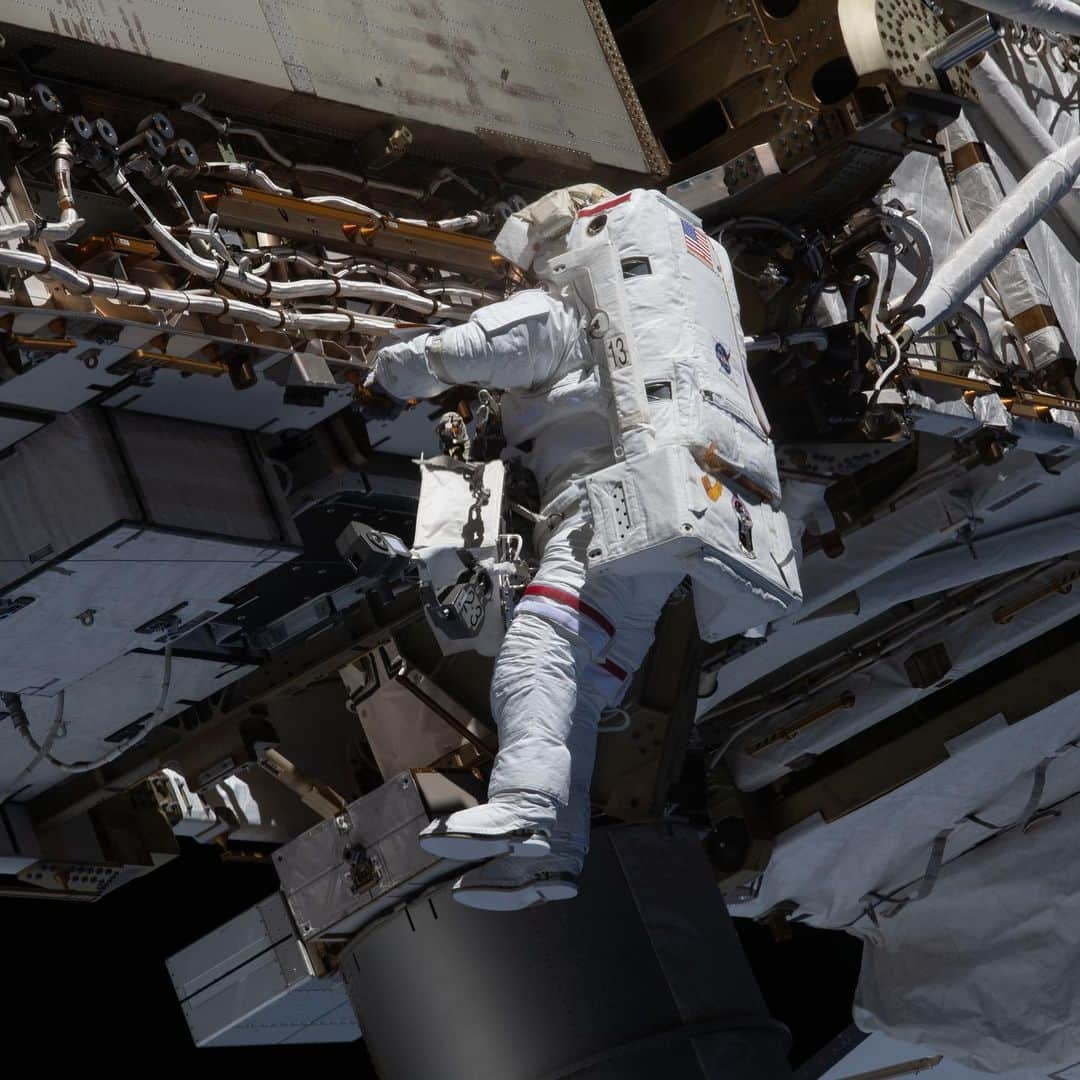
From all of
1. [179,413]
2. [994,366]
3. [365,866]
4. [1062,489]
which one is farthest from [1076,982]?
[179,413]

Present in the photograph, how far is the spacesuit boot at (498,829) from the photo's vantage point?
16.9 feet

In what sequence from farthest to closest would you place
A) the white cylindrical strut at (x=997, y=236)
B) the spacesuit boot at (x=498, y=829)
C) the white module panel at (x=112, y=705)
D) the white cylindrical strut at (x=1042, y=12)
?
1. the white cylindrical strut at (x=997, y=236)
2. the white module panel at (x=112, y=705)
3. the white cylindrical strut at (x=1042, y=12)
4. the spacesuit boot at (x=498, y=829)

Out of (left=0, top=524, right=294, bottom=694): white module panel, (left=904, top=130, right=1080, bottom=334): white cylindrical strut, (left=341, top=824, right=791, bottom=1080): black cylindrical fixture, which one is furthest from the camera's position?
(left=904, top=130, right=1080, bottom=334): white cylindrical strut

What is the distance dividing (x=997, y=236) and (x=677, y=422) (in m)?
1.96

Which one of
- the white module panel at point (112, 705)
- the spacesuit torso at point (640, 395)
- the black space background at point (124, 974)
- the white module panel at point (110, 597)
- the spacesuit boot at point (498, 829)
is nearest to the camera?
the spacesuit boot at point (498, 829)

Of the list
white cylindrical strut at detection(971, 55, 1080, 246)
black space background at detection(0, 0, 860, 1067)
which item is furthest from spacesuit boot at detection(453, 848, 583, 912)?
black space background at detection(0, 0, 860, 1067)

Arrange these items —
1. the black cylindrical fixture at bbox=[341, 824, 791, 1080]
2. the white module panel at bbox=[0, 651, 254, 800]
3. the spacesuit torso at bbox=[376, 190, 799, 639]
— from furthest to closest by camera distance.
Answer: the white module panel at bbox=[0, 651, 254, 800]
the black cylindrical fixture at bbox=[341, 824, 791, 1080]
the spacesuit torso at bbox=[376, 190, 799, 639]

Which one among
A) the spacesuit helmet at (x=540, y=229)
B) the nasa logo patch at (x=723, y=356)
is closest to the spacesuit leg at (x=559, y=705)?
the nasa logo patch at (x=723, y=356)

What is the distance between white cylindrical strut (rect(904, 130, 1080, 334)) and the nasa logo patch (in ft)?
3.59

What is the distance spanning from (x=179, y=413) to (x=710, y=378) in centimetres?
143

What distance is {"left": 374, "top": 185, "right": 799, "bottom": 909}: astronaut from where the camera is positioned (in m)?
5.33

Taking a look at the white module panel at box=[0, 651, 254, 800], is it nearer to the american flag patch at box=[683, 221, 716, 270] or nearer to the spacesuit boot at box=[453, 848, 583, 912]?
the spacesuit boot at box=[453, 848, 583, 912]

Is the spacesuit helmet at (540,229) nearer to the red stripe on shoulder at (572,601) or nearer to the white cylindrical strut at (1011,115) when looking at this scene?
the red stripe on shoulder at (572,601)

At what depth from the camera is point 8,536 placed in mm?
5492
